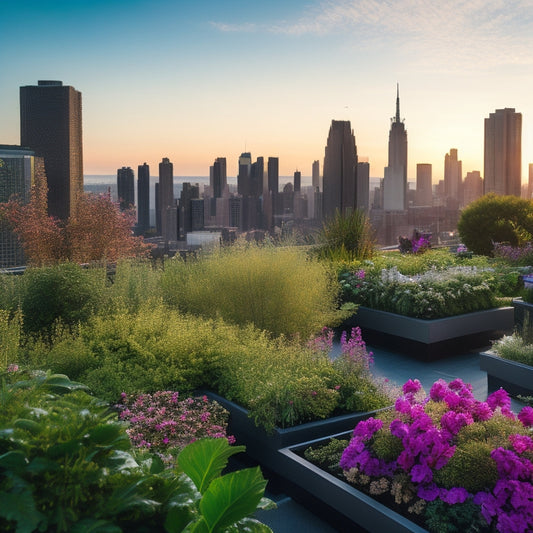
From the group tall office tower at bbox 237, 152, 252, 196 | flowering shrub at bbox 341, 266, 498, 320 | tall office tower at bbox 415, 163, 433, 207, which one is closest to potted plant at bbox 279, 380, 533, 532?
flowering shrub at bbox 341, 266, 498, 320

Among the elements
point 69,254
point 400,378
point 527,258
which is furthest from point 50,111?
point 400,378

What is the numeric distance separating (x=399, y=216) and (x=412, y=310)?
A: 11358mm

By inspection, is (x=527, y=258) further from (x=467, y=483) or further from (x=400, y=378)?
(x=467, y=483)

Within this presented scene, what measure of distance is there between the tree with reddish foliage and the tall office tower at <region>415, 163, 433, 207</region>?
14.1 meters

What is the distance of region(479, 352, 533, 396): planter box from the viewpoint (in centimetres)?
470

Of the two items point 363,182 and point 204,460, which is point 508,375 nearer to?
point 204,460

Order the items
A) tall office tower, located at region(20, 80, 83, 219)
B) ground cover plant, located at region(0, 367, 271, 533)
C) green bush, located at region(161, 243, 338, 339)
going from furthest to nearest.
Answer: tall office tower, located at region(20, 80, 83, 219)
green bush, located at region(161, 243, 338, 339)
ground cover plant, located at region(0, 367, 271, 533)

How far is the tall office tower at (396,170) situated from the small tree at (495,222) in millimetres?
9419

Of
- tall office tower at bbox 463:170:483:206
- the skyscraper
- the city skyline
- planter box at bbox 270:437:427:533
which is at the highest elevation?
the city skyline

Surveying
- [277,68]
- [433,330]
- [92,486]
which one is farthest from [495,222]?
[92,486]

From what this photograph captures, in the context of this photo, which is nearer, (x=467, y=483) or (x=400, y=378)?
(x=467, y=483)

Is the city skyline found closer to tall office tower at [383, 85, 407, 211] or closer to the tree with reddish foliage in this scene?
the tree with reddish foliage

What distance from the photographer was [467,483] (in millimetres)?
2484

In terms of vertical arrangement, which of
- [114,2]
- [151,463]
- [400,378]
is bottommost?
[400,378]
